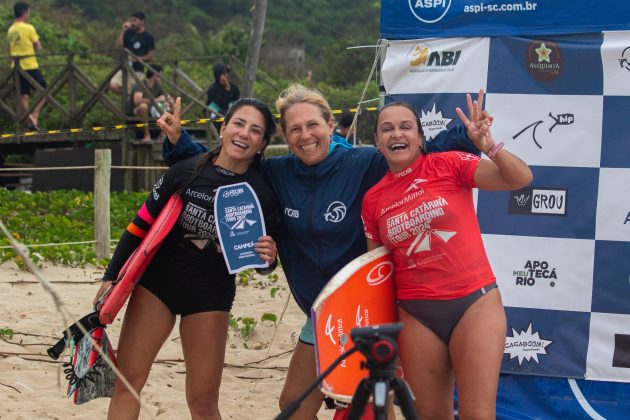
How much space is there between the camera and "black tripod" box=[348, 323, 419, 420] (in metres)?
2.38

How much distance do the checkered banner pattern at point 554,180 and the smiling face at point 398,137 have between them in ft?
3.63

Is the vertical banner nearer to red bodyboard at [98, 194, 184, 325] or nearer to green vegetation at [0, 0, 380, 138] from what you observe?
red bodyboard at [98, 194, 184, 325]

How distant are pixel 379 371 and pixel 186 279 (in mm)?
1627

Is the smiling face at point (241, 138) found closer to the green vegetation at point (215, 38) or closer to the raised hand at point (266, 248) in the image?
the raised hand at point (266, 248)

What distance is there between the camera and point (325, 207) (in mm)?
3723

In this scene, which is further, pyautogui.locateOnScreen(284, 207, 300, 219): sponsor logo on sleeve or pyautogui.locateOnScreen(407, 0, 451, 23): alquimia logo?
pyautogui.locateOnScreen(407, 0, 451, 23): alquimia logo

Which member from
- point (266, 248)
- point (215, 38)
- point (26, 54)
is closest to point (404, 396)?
point (266, 248)

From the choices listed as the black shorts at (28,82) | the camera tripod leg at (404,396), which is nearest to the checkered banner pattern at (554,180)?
the camera tripod leg at (404,396)

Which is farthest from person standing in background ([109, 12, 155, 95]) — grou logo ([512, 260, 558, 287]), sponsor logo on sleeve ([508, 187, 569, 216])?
grou logo ([512, 260, 558, 287])

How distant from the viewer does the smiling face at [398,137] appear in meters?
3.59

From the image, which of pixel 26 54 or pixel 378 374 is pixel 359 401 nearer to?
pixel 378 374

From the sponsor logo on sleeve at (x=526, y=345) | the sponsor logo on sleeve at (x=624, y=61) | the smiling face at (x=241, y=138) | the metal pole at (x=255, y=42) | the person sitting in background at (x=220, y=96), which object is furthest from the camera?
the person sitting in background at (x=220, y=96)

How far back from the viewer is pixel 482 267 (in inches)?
139

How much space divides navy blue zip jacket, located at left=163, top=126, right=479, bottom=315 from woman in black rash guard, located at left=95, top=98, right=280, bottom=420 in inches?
3.9
